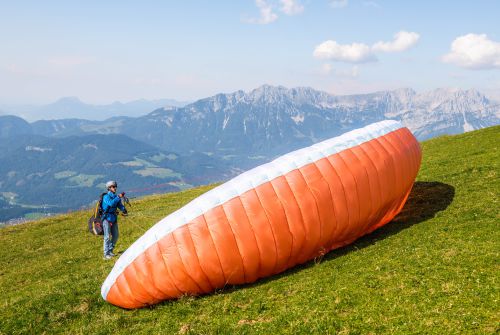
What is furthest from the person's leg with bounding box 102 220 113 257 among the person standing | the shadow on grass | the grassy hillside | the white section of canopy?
the shadow on grass

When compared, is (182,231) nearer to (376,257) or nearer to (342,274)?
(342,274)

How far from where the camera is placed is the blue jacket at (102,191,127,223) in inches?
696

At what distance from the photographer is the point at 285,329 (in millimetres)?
9789

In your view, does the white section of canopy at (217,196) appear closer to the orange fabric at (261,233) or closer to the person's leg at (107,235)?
the orange fabric at (261,233)

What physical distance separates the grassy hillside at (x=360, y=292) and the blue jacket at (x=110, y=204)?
2296mm

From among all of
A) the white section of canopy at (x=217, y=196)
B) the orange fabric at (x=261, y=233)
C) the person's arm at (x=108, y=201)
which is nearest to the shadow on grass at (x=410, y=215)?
the orange fabric at (x=261, y=233)

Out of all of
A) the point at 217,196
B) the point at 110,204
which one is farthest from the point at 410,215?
the point at 110,204

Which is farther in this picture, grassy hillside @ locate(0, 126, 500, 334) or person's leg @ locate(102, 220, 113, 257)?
person's leg @ locate(102, 220, 113, 257)

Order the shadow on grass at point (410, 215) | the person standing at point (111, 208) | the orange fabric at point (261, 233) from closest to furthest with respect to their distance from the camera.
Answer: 1. the orange fabric at point (261, 233)
2. the shadow on grass at point (410, 215)
3. the person standing at point (111, 208)

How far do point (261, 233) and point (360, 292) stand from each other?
366cm

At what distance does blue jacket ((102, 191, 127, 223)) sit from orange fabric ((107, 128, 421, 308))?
18.1ft

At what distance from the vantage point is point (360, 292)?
35.7 feet

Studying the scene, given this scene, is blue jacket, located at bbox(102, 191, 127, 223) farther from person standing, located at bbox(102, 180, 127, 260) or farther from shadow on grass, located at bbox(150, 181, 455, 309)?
shadow on grass, located at bbox(150, 181, 455, 309)

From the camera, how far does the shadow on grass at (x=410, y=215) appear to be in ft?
46.4
